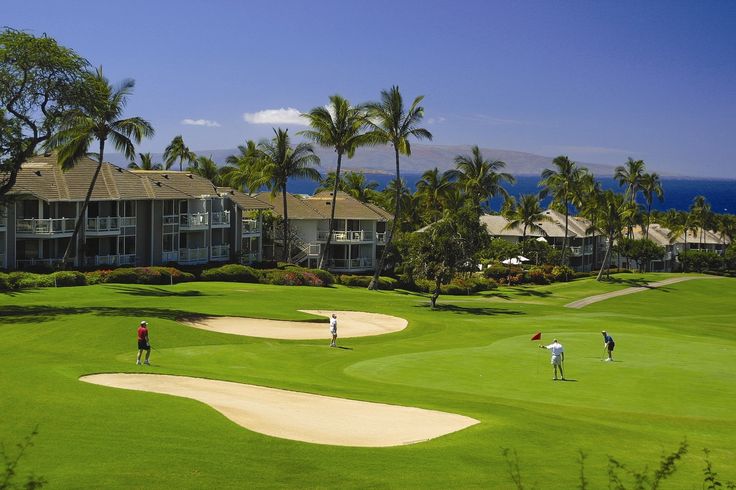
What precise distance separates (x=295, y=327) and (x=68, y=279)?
55.6ft

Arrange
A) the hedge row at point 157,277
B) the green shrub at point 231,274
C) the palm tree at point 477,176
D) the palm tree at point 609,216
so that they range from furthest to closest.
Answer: the palm tree at point 477,176 < the palm tree at point 609,216 < the green shrub at point 231,274 < the hedge row at point 157,277

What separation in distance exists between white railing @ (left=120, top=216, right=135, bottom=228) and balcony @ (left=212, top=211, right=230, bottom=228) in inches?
382

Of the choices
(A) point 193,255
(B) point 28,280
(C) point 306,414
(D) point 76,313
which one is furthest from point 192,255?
(C) point 306,414

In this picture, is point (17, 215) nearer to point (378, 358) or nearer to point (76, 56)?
point (76, 56)

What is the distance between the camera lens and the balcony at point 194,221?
7732cm

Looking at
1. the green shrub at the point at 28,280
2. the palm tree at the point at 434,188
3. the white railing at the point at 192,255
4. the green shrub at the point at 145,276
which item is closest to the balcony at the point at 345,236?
the palm tree at the point at 434,188

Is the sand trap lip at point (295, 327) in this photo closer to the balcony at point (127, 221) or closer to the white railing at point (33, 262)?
the white railing at point (33, 262)

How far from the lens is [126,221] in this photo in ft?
236

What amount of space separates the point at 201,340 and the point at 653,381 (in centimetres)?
1899

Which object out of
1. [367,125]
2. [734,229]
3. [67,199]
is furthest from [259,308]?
[734,229]

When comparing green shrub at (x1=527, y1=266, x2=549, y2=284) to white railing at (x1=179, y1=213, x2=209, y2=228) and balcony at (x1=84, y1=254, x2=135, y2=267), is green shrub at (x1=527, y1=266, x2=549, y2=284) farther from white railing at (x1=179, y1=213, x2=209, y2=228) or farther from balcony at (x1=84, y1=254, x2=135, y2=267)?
balcony at (x1=84, y1=254, x2=135, y2=267)

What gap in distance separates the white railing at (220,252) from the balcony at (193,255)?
4.56ft

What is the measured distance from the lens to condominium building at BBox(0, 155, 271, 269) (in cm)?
6444

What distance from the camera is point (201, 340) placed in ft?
128
